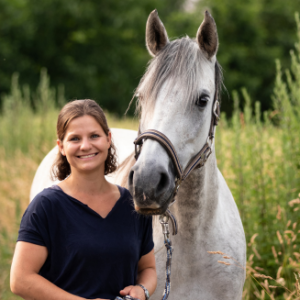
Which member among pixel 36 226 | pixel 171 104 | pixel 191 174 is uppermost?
pixel 171 104

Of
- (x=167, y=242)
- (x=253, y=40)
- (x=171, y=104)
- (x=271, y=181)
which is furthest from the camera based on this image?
(x=253, y=40)

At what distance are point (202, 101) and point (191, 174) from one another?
42 centimetres

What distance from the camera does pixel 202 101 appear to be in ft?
6.23

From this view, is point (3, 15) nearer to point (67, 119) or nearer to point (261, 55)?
point (261, 55)

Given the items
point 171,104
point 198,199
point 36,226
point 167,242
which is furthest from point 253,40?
point 36,226

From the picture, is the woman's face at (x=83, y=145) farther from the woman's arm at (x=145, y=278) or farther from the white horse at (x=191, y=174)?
the woman's arm at (x=145, y=278)

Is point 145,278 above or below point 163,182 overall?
below

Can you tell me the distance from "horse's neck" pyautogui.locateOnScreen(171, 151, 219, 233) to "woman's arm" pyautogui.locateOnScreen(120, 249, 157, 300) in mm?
473

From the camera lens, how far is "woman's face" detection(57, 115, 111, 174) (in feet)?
5.19

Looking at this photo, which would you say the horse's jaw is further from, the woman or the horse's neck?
the horse's neck

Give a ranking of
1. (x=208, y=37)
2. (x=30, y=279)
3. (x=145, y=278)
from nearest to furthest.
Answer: (x=30, y=279)
(x=145, y=278)
(x=208, y=37)

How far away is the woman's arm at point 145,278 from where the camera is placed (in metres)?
1.54

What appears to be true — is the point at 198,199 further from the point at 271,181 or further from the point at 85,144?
the point at 271,181

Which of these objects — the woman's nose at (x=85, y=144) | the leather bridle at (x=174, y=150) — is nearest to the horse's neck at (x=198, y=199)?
the leather bridle at (x=174, y=150)
